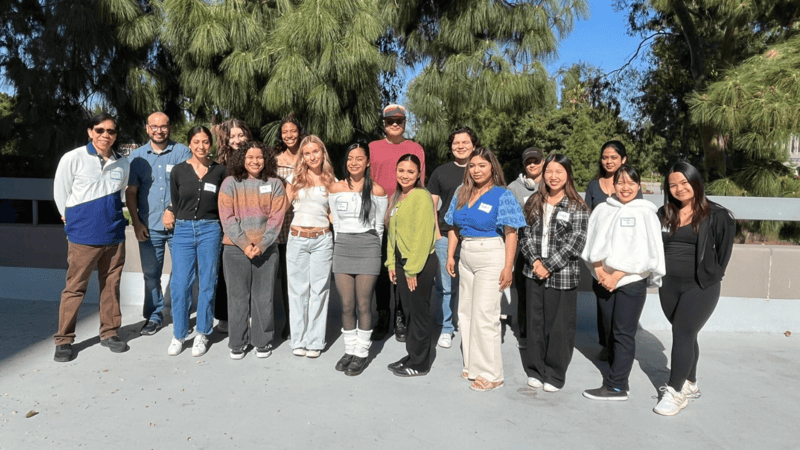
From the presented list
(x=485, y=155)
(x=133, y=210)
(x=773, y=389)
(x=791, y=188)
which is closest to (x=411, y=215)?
(x=485, y=155)

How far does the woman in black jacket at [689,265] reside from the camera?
10.8 ft

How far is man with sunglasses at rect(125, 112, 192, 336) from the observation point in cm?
452

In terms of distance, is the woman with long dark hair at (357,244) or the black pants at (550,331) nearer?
the black pants at (550,331)

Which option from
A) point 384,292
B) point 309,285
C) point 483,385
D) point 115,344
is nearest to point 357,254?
point 309,285

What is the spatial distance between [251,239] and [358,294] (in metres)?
0.84

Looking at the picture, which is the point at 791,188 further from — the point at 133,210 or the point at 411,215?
the point at 133,210

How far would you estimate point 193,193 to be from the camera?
4191 mm

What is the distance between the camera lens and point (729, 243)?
327 cm

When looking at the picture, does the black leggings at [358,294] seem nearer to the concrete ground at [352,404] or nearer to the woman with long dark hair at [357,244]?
the woman with long dark hair at [357,244]

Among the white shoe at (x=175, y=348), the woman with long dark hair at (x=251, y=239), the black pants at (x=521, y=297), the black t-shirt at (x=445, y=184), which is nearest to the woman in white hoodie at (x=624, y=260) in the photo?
the black pants at (x=521, y=297)

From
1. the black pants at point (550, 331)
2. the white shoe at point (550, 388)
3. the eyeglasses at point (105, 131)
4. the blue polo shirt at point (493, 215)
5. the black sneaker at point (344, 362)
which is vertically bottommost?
the white shoe at point (550, 388)

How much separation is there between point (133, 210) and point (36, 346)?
1200mm

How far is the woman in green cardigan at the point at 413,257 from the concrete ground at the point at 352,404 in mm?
180

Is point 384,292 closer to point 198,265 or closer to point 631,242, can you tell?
point 198,265
